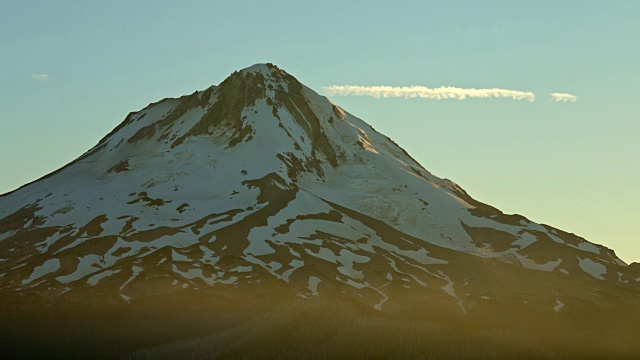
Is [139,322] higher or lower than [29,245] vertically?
lower

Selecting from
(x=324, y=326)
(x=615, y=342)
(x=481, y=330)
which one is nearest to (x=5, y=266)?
(x=324, y=326)

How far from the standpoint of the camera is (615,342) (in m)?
160

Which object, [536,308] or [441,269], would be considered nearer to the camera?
[536,308]

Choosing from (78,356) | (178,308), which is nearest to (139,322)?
(178,308)

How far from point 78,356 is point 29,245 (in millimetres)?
88063

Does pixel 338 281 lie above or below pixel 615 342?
above

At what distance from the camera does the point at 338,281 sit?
584ft

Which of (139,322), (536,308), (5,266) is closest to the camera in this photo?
(139,322)

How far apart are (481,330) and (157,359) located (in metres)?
60.8

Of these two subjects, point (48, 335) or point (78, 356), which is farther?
point (48, 335)

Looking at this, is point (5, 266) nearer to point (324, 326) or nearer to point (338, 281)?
point (338, 281)

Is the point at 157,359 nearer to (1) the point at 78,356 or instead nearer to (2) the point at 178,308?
(1) the point at 78,356

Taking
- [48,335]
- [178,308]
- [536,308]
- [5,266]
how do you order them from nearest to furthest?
1. [48,335]
2. [178,308]
3. [536,308]
4. [5,266]

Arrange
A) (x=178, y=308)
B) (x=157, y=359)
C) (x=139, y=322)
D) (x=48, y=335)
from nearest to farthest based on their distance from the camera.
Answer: (x=157, y=359), (x=48, y=335), (x=139, y=322), (x=178, y=308)
